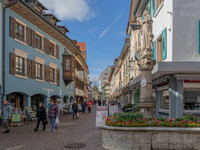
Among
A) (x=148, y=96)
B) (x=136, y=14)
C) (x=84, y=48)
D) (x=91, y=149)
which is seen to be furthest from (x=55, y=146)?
(x=84, y=48)

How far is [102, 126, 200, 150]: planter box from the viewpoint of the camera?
686 cm

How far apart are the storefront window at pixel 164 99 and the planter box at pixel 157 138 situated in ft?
21.1

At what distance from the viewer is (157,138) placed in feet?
22.9

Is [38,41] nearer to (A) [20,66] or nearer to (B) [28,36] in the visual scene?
(B) [28,36]

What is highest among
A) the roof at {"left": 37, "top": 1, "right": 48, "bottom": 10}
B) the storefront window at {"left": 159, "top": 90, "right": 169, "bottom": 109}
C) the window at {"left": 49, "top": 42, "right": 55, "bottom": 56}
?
the roof at {"left": 37, "top": 1, "right": 48, "bottom": 10}

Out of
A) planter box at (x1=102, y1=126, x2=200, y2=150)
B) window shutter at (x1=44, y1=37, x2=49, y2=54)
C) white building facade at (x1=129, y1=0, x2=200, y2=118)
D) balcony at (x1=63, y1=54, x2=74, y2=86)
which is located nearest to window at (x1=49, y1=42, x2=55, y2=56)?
window shutter at (x1=44, y1=37, x2=49, y2=54)

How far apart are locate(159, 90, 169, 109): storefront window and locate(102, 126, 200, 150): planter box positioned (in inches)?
254

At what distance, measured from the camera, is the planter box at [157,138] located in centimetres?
686

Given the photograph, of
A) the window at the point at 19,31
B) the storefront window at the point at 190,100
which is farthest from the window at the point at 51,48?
the storefront window at the point at 190,100

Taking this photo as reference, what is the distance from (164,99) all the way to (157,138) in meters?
7.31

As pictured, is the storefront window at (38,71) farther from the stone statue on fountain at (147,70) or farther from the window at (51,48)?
the stone statue on fountain at (147,70)

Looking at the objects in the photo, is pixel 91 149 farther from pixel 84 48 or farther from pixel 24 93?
pixel 84 48

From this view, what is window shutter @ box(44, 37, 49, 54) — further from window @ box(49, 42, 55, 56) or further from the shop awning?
the shop awning

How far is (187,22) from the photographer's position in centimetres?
1154
